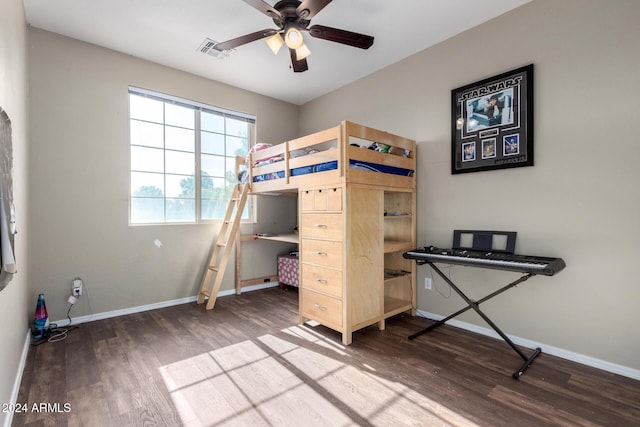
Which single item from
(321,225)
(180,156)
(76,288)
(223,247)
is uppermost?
(180,156)

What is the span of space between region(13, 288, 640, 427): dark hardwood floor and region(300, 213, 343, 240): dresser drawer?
2.84ft

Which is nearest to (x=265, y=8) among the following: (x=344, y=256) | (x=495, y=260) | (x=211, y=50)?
(x=211, y=50)

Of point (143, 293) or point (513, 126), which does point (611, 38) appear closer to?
point (513, 126)

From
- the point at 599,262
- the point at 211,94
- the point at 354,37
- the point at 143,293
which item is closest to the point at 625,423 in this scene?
the point at 599,262

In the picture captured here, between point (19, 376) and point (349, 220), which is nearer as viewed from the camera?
point (19, 376)

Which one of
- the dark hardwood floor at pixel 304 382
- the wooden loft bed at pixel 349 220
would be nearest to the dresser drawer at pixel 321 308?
the wooden loft bed at pixel 349 220

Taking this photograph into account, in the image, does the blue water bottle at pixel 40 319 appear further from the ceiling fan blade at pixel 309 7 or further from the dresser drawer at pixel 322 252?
the ceiling fan blade at pixel 309 7

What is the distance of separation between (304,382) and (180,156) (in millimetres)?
2885

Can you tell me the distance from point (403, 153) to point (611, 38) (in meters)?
1.61

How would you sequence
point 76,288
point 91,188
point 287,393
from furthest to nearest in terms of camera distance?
point 91,188 < point 76,288 < point 287,393

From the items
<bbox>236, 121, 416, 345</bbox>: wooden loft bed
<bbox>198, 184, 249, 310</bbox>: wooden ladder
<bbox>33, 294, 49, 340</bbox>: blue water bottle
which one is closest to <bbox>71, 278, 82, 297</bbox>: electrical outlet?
<bbox>33, 294, 49, 340</bbox>: blue water bottle

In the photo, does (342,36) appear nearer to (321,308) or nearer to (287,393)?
(321,308)

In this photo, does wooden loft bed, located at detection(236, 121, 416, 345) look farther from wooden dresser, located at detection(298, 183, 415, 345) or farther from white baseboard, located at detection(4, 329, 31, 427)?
white baseboard, located at detection(4, 329, 31, 427)

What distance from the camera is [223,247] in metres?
3.67
